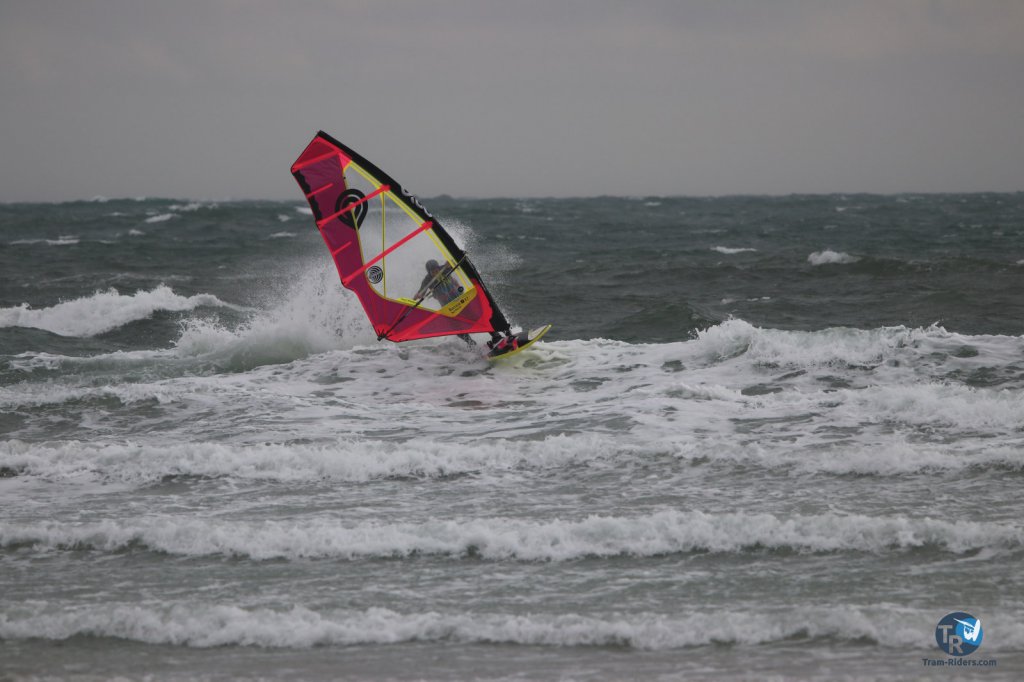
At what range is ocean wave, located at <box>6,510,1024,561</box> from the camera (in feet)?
18.2

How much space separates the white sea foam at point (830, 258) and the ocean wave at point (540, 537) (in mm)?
17245

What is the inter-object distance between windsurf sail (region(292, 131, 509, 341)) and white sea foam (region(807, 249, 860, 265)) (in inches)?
527

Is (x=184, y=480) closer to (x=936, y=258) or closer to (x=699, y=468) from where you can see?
(x=699, y=468)

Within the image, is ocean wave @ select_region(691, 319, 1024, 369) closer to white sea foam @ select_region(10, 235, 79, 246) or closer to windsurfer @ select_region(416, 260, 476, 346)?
windsurfer @ select_region(416, 260, 476, 346)

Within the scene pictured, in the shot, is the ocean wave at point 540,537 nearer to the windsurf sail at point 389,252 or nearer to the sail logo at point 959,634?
the sail logo at point 959,634

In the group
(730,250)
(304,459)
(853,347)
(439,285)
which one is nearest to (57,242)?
(730,250)

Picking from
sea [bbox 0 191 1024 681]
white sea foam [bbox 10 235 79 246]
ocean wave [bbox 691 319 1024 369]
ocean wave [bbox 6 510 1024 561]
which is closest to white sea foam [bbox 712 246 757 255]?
sea [bbox 0 191 1024 681]

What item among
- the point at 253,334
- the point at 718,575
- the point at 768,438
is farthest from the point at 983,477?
the point at 253,334

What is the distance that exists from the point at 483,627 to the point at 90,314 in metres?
12.9

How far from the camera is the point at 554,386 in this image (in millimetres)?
9953

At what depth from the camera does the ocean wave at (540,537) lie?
5.54m

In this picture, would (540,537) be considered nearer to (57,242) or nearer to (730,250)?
(730,250)

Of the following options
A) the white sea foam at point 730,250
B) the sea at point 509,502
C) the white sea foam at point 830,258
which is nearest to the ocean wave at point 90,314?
the sea at point 509,502

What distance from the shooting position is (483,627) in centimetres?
470
